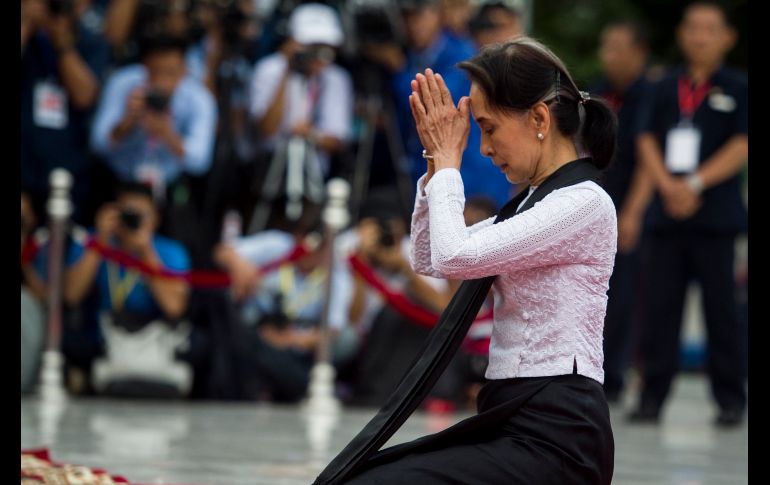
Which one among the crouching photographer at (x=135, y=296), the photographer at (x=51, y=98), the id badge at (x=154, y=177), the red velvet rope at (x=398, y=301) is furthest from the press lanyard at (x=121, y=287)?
the red velvet rope at (x=398, y=301)

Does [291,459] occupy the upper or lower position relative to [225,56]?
lower

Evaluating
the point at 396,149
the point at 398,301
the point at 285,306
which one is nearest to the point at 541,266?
the point at 398,301

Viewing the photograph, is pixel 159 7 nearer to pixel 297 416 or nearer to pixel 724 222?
pixel 297 416

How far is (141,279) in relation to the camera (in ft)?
29.0

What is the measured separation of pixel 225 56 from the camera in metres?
9.95

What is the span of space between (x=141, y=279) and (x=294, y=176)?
1.28 meters

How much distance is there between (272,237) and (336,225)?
61cm

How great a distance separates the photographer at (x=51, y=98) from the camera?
9.05 m

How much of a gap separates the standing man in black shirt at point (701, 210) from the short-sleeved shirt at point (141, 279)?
311 centimetres

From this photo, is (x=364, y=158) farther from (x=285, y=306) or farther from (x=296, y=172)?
(x=285, y=306)

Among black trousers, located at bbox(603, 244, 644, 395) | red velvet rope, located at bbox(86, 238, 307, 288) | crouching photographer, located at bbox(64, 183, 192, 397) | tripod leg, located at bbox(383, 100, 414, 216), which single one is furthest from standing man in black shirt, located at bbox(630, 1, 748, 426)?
crouching photographer, located at bbox(64, 183, 192, 397)

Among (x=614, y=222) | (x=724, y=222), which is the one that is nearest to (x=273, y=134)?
(x=724, y=222)

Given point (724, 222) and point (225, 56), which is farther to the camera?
point (225, 56)

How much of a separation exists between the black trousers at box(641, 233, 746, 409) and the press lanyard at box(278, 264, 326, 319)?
2244 millimetres
